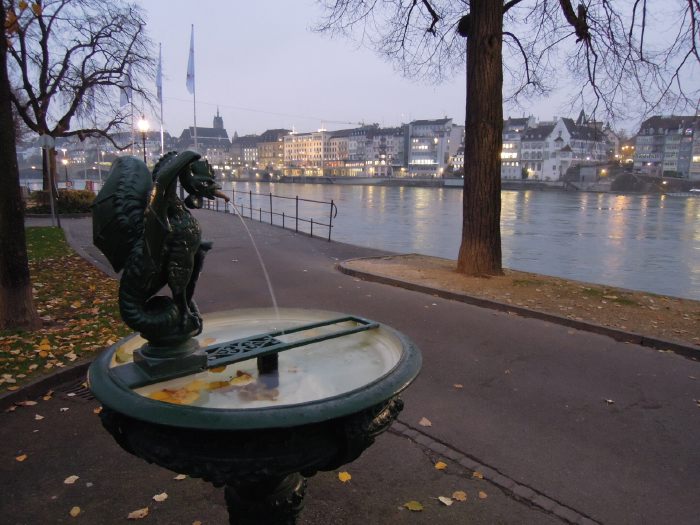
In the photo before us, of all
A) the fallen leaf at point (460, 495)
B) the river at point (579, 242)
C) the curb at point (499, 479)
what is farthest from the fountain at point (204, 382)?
the river at point (579, 242)

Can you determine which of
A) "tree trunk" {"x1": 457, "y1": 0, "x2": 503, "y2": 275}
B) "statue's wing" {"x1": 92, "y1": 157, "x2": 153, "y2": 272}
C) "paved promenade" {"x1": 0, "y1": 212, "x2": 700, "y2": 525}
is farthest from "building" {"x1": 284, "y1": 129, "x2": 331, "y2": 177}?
"statue's wing" {"x1": 92, "y1": 157, "x2": 153, "y2": 272}

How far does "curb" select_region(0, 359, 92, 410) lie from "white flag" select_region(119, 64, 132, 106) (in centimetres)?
2515

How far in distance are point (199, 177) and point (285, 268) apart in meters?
9.74

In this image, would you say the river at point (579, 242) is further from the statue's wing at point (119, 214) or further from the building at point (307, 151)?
the building at point (307, 151)

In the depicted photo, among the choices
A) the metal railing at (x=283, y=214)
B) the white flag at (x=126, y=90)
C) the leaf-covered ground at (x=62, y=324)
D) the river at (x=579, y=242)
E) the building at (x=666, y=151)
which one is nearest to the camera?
the leaf-covered ground at (x=62, y=324)

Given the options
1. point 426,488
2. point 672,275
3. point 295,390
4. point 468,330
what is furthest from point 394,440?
point 672,275

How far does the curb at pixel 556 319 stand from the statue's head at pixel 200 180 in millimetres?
6441

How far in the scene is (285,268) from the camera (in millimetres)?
12188

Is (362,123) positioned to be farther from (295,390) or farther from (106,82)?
(295,390)

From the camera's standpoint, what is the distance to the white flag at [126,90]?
87.8 ft

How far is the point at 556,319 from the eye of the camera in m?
7.81

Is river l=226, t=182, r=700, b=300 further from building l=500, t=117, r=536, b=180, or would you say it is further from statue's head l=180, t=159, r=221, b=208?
building l=500, t=117, r=536, b=180

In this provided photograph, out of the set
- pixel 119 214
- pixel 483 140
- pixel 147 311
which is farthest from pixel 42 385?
pixel 483 140

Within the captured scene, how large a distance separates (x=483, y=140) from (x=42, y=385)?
29.2 feet
